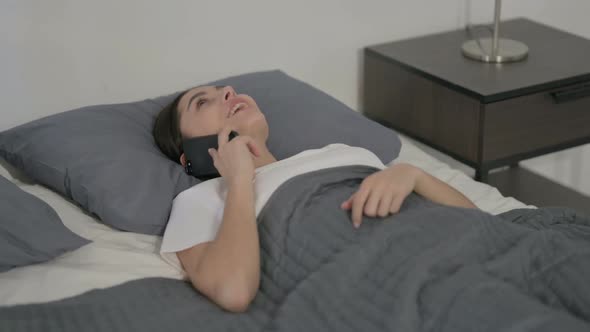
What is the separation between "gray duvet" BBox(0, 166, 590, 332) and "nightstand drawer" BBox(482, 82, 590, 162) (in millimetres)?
534

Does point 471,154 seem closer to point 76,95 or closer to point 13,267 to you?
point 76,95

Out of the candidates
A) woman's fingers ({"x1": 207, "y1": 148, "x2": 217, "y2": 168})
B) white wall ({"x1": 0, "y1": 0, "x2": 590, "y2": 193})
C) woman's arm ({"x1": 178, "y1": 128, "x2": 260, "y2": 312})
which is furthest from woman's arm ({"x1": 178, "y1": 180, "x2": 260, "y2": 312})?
white wall ({"x1": 0, "y1": 0, "x2": 590, "y2": 193})

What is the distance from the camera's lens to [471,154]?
6.95ft

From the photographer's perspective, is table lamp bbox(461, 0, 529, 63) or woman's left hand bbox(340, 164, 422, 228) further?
table lamp bbox(461, 0, 529, 63)

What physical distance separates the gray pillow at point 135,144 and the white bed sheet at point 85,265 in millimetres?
30

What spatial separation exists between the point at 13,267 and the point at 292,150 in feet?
2.17

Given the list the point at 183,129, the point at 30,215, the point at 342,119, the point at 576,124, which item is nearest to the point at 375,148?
the point at 342,119

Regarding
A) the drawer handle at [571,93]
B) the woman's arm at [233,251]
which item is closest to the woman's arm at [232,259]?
the woman's arm at [233,251]

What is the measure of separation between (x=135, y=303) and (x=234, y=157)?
0.33 meters

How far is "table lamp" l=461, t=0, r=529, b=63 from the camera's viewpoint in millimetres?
2291

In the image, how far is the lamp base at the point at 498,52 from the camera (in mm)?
2297

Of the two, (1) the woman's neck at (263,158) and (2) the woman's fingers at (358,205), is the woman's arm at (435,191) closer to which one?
(2) the woman's fingers at (358,205)

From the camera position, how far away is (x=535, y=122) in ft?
7.03

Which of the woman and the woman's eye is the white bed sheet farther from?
the woman's eye
